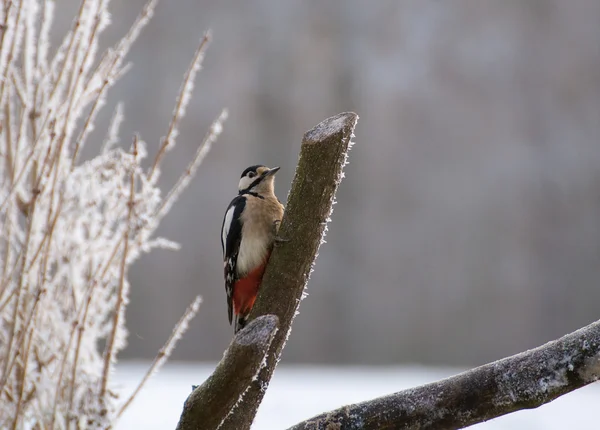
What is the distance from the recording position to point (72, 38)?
132 cm

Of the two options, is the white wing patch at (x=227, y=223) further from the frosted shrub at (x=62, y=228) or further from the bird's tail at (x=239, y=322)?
the frosted shrub at (x=62, y=228)

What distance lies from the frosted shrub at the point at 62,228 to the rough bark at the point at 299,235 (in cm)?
25

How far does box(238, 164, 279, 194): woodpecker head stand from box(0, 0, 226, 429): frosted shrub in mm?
564

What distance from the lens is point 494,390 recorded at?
1.09m

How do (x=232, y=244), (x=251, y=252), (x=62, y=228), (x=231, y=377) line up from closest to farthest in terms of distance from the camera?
(x=231, y=377) → (x=62, y=228) → (x=251, y=252) → (x=232, y=244)

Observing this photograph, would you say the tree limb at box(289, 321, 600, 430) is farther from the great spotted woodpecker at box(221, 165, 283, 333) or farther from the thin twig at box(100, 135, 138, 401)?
the great spotted woodpecker at box(221, 165, 283, 333)

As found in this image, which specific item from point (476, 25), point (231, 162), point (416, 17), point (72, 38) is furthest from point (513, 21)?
point (72, 38)

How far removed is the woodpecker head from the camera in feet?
6.83

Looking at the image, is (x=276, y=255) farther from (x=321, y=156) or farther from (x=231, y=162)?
(x=231, y=162)

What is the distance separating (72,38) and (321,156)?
501mm

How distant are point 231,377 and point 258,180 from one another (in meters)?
1.15

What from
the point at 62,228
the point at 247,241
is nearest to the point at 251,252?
the point at 247,241

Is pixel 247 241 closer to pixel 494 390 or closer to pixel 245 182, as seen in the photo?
pixel 245 182

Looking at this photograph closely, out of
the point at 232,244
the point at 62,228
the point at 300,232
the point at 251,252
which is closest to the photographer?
the point at 300,232
